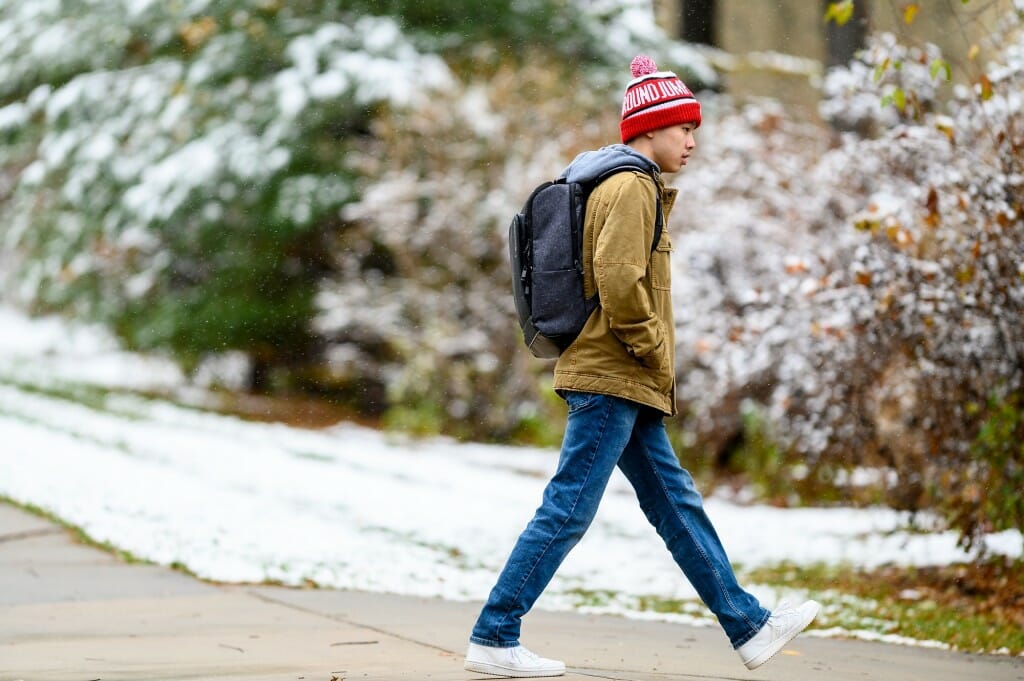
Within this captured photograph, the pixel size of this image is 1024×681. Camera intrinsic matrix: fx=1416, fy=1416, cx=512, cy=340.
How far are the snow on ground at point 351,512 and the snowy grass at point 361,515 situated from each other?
0.06 feet

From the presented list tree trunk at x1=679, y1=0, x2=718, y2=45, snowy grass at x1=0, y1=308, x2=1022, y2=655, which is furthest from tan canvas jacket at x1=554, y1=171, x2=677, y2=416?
tree trunk at x1=679, y1=0, x2=718, y2=45

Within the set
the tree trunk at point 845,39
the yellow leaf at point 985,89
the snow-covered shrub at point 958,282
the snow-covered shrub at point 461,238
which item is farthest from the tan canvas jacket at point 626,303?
the tree trunk at point 845,39

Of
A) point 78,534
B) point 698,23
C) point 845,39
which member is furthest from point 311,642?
point 698,23

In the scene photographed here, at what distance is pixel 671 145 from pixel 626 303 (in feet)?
1.94

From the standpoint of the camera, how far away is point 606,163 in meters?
4.05

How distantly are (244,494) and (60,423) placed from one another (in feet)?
14.3

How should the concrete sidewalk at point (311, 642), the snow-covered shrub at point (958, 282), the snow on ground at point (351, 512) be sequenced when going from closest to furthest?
the concrete sidewalk at point (311, 642) → the snow-covered shrub at point (958, 282) → the snow on ground at point (351, 512)

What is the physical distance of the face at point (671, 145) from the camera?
420 cm

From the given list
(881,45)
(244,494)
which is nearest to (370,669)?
(881,45)

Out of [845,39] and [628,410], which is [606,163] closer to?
[628,410]

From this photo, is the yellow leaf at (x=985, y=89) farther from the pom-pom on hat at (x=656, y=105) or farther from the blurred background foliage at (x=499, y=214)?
the pom-pom on hat at (x=656, y=105)

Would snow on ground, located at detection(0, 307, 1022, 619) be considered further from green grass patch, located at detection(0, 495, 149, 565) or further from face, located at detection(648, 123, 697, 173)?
face, located at detection(648, 123, 697, 173)

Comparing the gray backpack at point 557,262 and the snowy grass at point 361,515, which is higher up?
the gray backpack at point 557,262

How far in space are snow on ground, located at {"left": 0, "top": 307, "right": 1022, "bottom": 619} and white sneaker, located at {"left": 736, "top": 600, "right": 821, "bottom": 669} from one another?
1.83 meters
